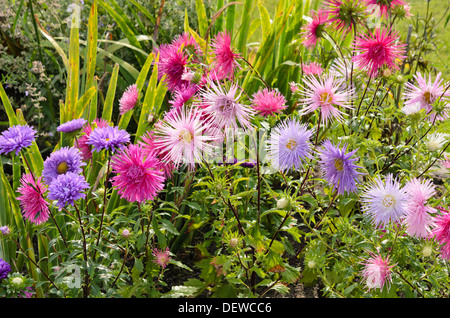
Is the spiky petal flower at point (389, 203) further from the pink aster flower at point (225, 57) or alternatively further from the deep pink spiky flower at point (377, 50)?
the pink aster flower at point (225, 57)

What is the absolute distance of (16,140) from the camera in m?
1.20

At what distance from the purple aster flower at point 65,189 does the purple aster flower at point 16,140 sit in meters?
0.16

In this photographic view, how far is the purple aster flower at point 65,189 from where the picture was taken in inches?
43.2

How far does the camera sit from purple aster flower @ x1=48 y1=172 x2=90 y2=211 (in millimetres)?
1097

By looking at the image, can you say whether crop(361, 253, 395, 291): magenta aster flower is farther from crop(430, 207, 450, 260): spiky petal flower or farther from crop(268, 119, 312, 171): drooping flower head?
crop(268, 119, 312, 171): drooping flower head

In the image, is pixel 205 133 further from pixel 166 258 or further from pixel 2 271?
pixel 2 271

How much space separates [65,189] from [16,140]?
0.23 m

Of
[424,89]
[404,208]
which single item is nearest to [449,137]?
[424,89]

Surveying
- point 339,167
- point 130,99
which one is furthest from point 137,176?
point 339,167

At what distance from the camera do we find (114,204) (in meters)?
1.69

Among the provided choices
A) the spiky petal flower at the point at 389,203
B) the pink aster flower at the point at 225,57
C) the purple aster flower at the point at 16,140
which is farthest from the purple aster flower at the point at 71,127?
the spiky petal flower at the point at 389,203

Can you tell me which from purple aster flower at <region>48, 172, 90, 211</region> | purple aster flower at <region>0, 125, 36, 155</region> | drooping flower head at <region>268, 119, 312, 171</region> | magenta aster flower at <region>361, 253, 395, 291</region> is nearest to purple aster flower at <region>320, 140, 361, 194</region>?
drooping flower head at <region>268, 119, 312, 171</region>

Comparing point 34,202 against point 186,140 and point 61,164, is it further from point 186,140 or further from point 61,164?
point 186,140
